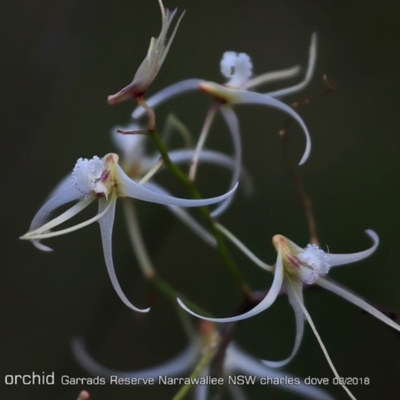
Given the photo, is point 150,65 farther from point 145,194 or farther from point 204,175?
point 204,175

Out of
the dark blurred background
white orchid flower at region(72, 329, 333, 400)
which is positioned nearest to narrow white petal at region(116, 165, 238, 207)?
white orchid flower at region(72, 329, 333, 400)

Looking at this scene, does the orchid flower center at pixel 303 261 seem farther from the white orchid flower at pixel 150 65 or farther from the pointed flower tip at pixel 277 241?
the white orchid flower at pixel 150 65

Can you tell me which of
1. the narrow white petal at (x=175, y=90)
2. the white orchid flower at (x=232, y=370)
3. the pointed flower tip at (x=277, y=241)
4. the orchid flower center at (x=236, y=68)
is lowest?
the white orchid flower at (x=232, y=370)

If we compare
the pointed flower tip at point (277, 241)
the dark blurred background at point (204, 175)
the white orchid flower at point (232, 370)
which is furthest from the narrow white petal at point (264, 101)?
the dark blurred background at point (204, 175)

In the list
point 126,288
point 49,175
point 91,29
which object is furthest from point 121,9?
point 126,288

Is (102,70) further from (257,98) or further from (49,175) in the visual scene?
(257,98)
